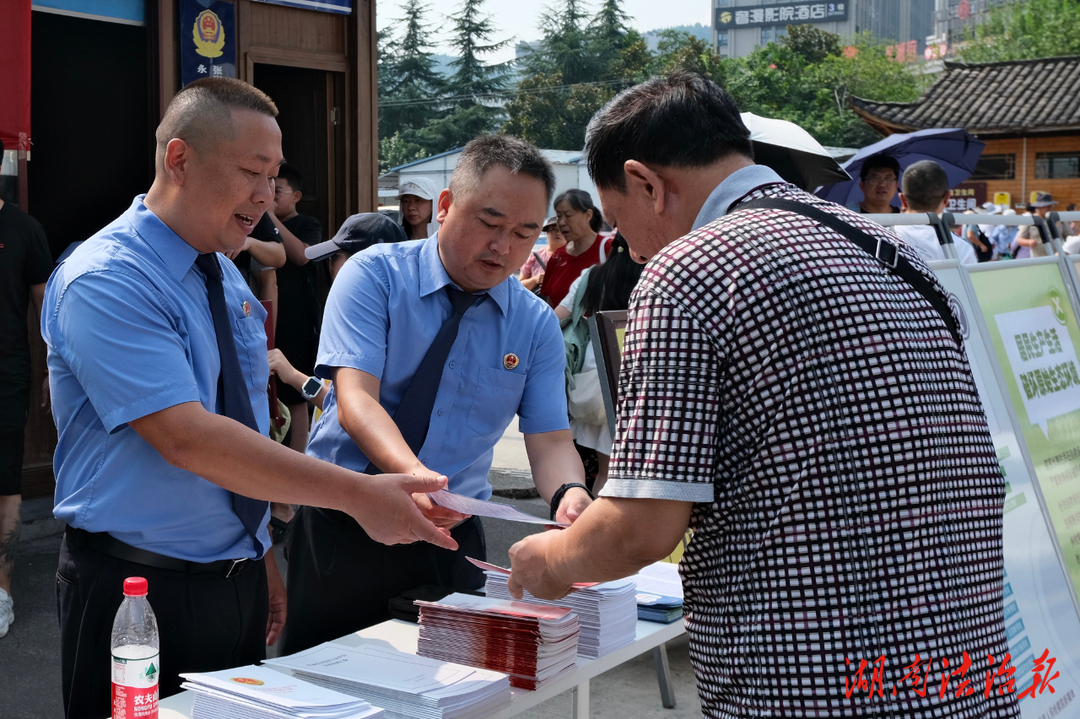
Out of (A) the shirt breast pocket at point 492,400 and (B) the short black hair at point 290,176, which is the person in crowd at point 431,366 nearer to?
(A) the shirt breast pocket at point 492,400

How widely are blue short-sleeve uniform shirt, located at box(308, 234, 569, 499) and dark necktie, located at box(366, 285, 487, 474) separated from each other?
0.8 inches

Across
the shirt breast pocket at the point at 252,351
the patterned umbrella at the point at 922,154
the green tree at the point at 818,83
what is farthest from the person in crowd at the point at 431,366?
the green tree at the point at 818,83

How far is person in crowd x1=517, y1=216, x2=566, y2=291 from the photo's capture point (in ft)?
27.3

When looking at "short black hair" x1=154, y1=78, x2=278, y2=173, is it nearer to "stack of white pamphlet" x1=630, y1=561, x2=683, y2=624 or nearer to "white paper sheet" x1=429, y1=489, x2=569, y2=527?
"white paper sheet" x1=429, y1=489, x2=569, y2=527

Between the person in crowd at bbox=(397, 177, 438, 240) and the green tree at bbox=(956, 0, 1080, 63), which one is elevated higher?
the green tree at bbox=(956, 0, 1080, 63)

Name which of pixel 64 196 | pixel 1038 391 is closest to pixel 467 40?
pixel 64 196

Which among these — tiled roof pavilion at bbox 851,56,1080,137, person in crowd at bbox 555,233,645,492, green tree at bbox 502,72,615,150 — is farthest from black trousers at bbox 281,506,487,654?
green tree at bbox 502,72,615,150

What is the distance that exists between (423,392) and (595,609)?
68 centimetres

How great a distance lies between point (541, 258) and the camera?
31.2 ft

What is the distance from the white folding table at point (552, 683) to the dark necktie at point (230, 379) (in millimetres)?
337

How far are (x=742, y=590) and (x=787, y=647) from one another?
101 millimetres

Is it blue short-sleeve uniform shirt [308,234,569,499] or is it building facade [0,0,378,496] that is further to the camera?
building facade [0,0,378,496]

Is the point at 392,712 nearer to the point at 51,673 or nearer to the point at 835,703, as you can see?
the point at 835,703

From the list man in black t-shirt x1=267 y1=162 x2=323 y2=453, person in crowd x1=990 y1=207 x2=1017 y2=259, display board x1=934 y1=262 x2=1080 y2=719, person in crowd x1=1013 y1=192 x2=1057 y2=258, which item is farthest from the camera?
person in crowd x1=990 y1=207 x2=1017 y2=259
